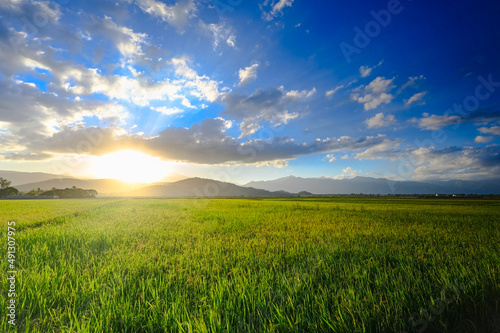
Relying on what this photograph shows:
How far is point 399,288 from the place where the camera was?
2678 mm

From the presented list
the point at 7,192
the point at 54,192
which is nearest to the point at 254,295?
the point at 7,192

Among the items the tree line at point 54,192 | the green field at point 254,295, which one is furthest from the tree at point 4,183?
the green field at point 254,295

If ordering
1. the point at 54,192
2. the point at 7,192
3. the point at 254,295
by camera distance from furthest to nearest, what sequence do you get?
the point at 54,192 < the point at 7,192 < the point at 254,295

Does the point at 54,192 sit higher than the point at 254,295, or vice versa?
the point at 254,295

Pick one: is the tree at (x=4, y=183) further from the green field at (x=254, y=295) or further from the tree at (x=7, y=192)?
the green field at (x=254, y=295)

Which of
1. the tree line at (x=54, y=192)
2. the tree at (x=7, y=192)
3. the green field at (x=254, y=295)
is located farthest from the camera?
the tree line at (x=54, y=192)

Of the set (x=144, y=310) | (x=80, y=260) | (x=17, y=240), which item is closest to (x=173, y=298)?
(x=144, y=310)

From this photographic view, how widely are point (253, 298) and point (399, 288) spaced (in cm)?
194

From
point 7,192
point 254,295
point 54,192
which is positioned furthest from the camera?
point 54,192

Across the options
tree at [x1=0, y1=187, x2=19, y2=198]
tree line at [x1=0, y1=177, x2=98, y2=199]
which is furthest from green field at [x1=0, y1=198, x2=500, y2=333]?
tree at [x1=0, y1=187, x2=19, y2=198]

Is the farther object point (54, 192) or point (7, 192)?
point (54, 192)

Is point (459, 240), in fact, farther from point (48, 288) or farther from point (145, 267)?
point (48, 288)

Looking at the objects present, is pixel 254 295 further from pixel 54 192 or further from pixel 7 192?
pixel 54 192

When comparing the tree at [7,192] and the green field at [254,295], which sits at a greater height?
the green field at [254,295]
